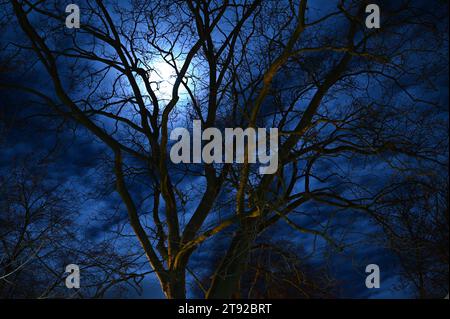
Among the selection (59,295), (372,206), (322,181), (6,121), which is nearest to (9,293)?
(6,121)

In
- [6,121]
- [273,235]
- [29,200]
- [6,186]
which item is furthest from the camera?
[29,200]

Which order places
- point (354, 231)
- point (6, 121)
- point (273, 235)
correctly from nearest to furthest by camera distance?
point (354, 231) < point (6, 121) < point (273, 235)

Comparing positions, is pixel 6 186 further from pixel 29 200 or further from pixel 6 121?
pixel 6 121

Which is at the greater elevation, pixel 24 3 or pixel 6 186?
pixel 24 3

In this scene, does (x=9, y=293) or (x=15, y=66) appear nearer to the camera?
(x=15, y=66)

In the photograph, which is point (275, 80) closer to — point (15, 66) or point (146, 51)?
point (146, 51)

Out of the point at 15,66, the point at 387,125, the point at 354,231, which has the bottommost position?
the point at 354,231

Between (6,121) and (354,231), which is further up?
(6,121)

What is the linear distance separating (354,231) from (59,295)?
4.30 metres

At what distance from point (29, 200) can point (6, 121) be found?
194 inches
